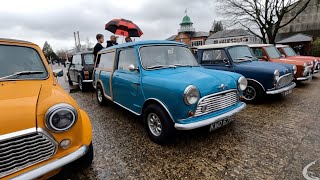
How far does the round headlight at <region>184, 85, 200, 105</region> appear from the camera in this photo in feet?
9.74

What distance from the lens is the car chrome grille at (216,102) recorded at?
3.15 meters

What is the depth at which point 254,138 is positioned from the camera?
12.1ft

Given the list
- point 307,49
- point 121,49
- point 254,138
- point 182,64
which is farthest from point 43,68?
point 307,49

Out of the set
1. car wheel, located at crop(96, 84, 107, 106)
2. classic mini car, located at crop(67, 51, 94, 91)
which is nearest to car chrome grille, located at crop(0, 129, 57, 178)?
car wheel, located at crop(96, 84, 107, 106)

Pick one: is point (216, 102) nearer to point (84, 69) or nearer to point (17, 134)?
point (17, 134)

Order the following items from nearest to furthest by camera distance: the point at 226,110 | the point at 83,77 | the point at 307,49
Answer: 1. the point at 226,110
2. the point at 83,77
3. the point at 307,49

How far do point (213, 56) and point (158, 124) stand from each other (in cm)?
380

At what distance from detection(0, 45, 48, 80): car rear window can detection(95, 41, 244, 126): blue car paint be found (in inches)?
61.1

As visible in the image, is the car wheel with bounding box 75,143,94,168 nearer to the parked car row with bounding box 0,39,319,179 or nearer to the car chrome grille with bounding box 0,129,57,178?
the parked car row with bounding box 0,39,319,179

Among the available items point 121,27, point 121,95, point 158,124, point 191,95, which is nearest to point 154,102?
point 158,124

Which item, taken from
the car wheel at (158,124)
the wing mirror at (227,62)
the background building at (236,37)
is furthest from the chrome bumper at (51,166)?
the background building at (236,37)

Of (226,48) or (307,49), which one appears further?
(307,49)

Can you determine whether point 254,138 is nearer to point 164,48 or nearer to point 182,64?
point 182,64

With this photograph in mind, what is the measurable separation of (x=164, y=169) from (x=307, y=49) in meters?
25.6
